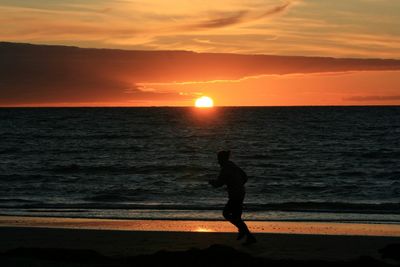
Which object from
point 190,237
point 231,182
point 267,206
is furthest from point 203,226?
point 267,206

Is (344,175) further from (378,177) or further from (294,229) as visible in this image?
(294,229)

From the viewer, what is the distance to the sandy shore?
1330 cm

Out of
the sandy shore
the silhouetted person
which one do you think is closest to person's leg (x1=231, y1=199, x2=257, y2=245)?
the silhouetted person

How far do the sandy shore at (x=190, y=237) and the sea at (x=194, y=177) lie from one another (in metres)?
1.96

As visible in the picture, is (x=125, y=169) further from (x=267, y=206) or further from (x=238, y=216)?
(x=238, y=216)

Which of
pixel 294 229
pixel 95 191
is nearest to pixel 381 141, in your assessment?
pixel 95 191

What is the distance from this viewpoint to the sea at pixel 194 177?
23.4m

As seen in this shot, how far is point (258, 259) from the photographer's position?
36.2 feet

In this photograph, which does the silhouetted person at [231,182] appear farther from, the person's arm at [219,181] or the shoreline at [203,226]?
the shoreline at [203,226]

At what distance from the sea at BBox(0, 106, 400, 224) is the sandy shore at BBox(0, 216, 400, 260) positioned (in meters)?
1.96

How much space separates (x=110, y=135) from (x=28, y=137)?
343 inches

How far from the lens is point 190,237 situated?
15.5m

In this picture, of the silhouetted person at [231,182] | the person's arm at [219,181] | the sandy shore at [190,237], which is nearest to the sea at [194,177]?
the sandy shore at [190,237]

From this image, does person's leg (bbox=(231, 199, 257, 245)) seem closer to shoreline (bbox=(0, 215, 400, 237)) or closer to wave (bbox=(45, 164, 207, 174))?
shoreline (bbox=(0, 215, 400, 237))
